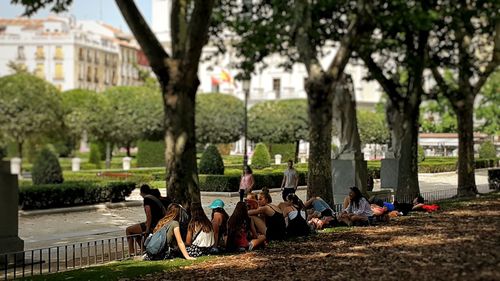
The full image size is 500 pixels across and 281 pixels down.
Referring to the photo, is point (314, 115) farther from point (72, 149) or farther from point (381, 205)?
point (72, 149)

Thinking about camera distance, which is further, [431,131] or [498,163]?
[431,131]

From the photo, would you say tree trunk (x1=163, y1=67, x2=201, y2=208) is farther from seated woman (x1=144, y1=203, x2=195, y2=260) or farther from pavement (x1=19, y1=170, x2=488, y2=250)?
pavement (x1=19, y1=170, x2=488, y2=250)

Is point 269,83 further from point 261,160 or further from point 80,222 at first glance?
point 80,222

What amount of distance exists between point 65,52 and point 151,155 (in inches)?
2126

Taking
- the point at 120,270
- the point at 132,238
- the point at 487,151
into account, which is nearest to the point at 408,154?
the point at 132,238

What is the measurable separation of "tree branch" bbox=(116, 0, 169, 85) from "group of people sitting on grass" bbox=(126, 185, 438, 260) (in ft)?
6.61

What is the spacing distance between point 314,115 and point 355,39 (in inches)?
76.5

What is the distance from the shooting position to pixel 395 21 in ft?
62.3

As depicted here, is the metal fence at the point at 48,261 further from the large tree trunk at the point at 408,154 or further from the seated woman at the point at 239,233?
the large tree trunk at the point at 408,154

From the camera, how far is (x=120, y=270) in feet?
34.8

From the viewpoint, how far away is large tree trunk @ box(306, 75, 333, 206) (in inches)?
665

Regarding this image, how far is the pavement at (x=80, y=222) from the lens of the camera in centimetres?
1590

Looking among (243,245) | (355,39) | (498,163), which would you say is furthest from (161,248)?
(498,163)

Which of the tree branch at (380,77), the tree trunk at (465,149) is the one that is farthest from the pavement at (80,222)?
the tree trunk at (465,149)
